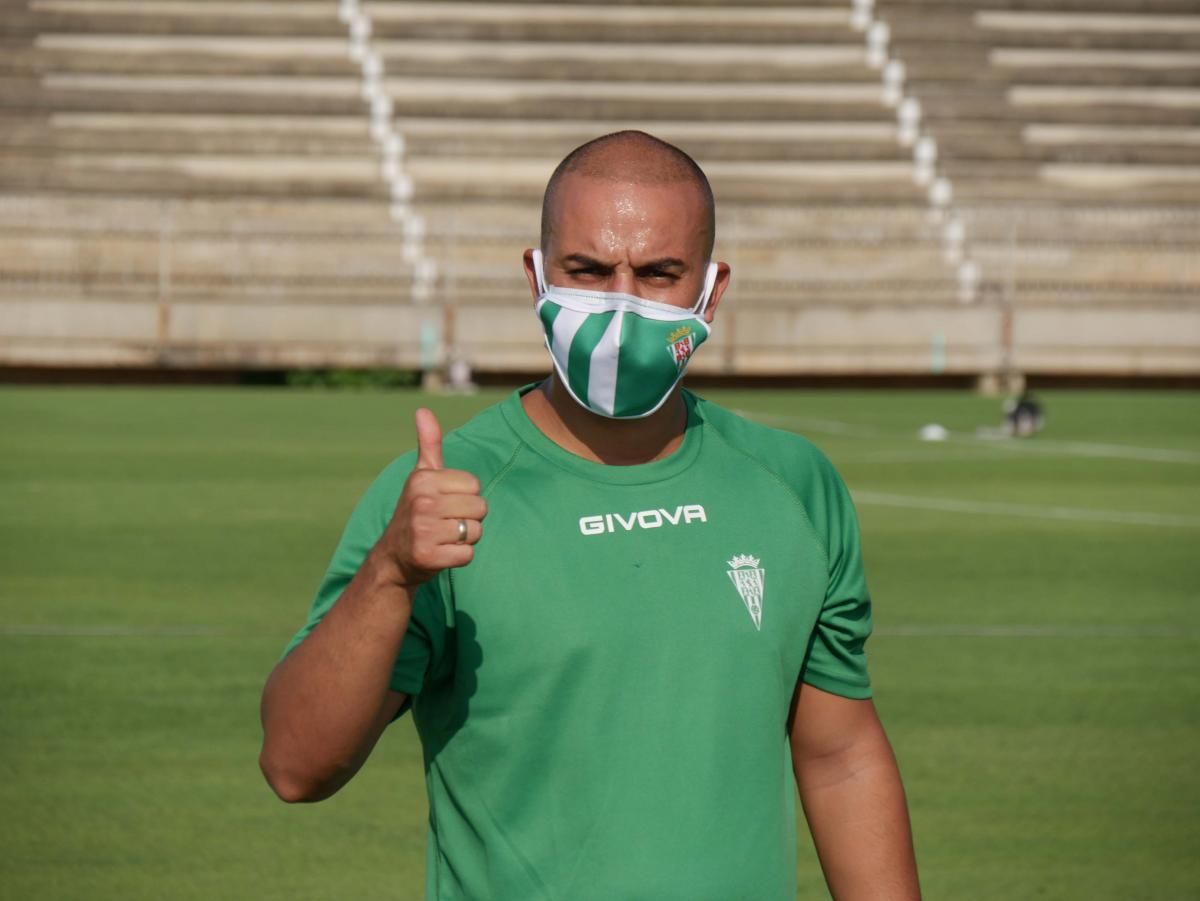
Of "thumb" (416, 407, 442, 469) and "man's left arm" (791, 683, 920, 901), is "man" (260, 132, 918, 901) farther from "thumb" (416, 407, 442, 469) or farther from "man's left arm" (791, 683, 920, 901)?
"man's left arm" (791, 683, 920, 901)

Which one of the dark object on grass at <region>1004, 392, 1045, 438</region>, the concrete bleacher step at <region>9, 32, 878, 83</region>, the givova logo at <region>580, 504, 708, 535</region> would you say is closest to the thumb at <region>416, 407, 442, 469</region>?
the givova logo at <region>580, 504, 708, 535</region>

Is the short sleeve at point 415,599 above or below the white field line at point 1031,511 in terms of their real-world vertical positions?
above

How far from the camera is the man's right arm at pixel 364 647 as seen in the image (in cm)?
260

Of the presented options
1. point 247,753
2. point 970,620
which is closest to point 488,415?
point 247,753

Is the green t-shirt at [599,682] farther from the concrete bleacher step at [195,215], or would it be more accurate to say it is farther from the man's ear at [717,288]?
the concrete bleacher step at [195,215]

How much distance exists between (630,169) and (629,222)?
8cm

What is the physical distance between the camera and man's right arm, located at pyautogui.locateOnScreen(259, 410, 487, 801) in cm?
260

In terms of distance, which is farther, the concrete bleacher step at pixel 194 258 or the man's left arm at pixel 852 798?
the concrete bleacher step at pixel 194 258

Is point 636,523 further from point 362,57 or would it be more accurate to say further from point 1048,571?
point 362,57

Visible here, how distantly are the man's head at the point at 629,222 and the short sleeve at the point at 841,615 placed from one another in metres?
0.40

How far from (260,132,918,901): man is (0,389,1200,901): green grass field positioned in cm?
243

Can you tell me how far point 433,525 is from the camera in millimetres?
2584

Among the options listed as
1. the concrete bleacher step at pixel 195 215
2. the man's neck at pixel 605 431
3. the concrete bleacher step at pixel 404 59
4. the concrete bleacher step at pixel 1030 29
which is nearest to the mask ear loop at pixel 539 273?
the man's neck at pixel 605 431

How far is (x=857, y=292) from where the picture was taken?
29906mm
